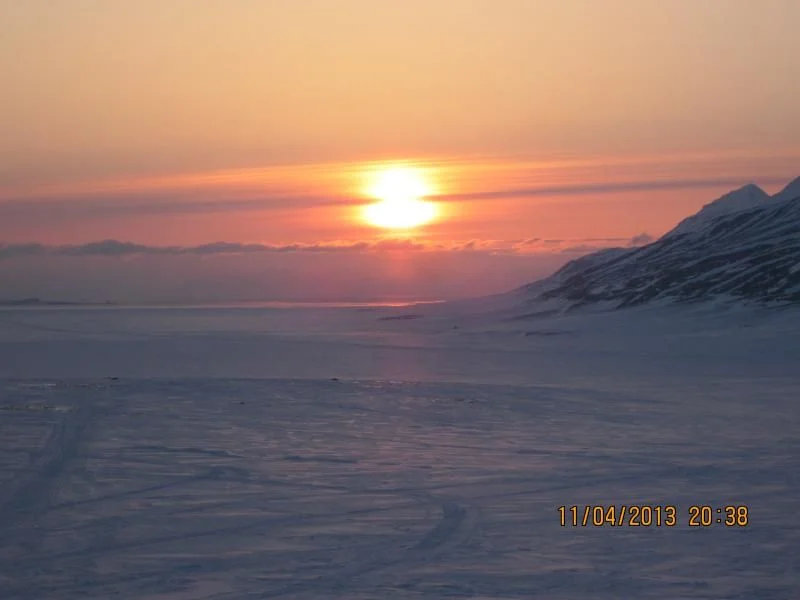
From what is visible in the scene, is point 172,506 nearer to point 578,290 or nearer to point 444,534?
point 444,534

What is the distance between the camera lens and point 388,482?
14711 mm

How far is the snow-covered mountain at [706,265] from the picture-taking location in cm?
8113

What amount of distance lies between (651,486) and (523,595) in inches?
211

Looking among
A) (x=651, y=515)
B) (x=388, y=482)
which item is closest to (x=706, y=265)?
(x=388, y=482)

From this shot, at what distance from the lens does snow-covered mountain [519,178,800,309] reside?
3194 inches

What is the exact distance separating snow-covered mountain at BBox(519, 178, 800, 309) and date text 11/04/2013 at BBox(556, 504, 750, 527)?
6233 centimetres

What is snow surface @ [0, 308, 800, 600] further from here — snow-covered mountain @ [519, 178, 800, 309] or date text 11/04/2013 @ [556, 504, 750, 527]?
snow-covered mountain @ [519, 178, 800, 309]

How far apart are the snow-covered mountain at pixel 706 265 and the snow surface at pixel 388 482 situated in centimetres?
4882

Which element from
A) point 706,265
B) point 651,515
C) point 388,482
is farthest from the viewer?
point 706,265

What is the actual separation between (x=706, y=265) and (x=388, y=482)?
284 ft

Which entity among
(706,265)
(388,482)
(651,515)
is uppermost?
(706,265)

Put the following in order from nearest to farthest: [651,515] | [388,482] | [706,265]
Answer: [651,515], [388,482], [706,265]

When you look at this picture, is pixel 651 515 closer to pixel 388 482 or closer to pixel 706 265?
pixel 388 482

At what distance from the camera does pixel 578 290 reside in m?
106
